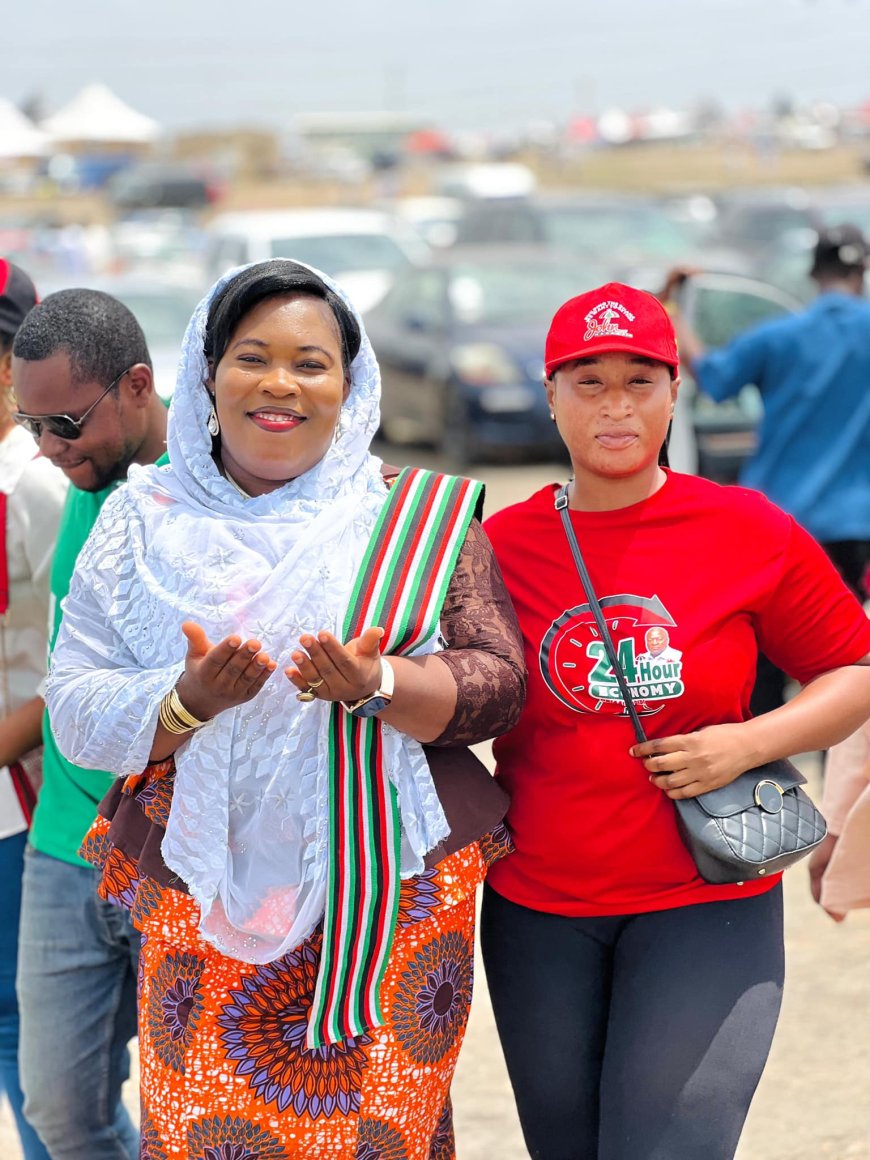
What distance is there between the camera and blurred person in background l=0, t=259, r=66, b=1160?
3.14 metres

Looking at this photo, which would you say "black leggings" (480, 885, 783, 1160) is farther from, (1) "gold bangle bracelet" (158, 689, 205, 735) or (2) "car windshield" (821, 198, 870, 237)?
(2) "car windshield" (821, 198, 870, 237)

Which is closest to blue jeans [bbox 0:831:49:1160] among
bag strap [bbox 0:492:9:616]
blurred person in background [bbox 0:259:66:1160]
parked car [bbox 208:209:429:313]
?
blurred person in background [bbox 0:259:66:1160]

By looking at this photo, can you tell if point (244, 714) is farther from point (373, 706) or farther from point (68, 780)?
point (68, 780)

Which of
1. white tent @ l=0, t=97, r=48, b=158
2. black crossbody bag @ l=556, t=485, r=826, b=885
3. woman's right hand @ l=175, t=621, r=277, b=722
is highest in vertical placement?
white tent @ l=0, t=97, r=48, b=158

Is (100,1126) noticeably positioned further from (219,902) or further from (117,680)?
(117,680)

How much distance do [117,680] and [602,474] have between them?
2.73 feet

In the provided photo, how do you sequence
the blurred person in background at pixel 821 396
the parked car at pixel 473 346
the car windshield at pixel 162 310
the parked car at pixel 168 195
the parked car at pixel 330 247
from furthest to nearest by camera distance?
the parked car at pixel 168 195 → the parked car at pixel 330 247 → the parked car at pixel 473 346 → the car windshield at pixel 162 310 → the blurred person in background at pixel 821 396

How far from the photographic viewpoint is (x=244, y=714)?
243 centimetres

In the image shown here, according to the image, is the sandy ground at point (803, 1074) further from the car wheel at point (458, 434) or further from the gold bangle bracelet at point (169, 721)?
the car wheel at point (458, 434)

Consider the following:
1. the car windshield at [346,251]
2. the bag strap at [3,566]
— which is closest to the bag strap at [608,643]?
the bag strap at [3,566]

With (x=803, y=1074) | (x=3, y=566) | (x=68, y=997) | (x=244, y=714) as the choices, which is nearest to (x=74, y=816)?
(x=68, y=997)

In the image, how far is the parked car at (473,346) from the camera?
11.9 metres

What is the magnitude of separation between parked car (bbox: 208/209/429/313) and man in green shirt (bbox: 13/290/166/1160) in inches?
472

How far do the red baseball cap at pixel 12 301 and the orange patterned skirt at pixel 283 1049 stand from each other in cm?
132
